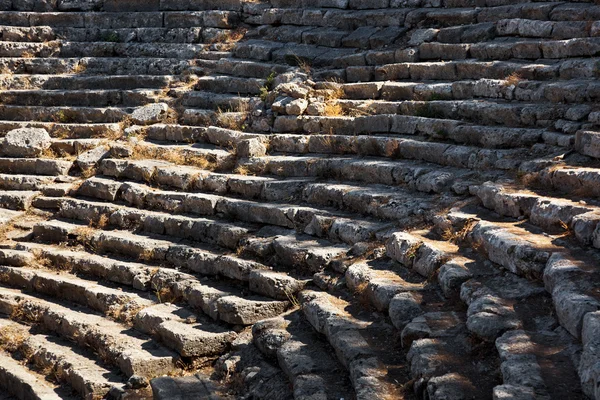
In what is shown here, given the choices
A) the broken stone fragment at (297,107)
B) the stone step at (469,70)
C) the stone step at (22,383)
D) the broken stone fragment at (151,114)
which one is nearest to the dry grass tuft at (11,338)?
the stone step at (22,383)

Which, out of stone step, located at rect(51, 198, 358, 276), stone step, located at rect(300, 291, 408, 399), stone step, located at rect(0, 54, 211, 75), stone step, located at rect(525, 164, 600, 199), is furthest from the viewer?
stone step, located at rect(0, 54, 211, 75)

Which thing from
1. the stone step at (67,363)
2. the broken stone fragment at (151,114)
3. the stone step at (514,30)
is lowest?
the stone step at (67,363)

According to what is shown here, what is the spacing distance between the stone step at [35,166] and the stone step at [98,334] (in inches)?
110

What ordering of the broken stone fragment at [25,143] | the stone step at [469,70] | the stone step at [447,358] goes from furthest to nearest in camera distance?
the broken stone fragment at [25,143] < the stone step at [469,70] < the stone step at [447,358]

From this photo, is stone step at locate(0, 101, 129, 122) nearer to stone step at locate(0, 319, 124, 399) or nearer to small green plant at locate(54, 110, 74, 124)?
small green plant at locate(54, 110, 74, 124)

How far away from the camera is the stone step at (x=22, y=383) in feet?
29.5

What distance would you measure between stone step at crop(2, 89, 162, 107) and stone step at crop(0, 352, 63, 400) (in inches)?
235

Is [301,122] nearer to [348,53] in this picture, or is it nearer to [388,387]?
[348,53]

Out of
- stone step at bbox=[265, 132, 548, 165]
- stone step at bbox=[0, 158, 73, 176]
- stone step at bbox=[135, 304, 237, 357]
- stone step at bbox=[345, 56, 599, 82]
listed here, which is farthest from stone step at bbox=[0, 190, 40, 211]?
stone step at bbox=[345, 56, 599, 82]

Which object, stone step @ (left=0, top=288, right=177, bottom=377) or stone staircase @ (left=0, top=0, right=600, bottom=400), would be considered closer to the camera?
stone staircase @ (left=0, top=0, right=600, bottom=400)

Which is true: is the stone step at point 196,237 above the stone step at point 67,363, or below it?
above

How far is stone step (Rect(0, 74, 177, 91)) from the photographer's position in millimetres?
15167

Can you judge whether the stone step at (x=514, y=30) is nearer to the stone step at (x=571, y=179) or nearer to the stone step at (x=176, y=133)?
the stone step at (x=571, y=179)

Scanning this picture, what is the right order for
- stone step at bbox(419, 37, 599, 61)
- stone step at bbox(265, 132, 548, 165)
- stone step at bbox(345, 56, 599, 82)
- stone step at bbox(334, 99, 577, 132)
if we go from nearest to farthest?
1. stone step at bbox(265, 132, 548, 165)
2. stone step at bbox(334, 99, 577, 132)
3. stone step at bbox(345, 56, 599, 82)
4. stone step at bbox(419, 37, 599, 61)
